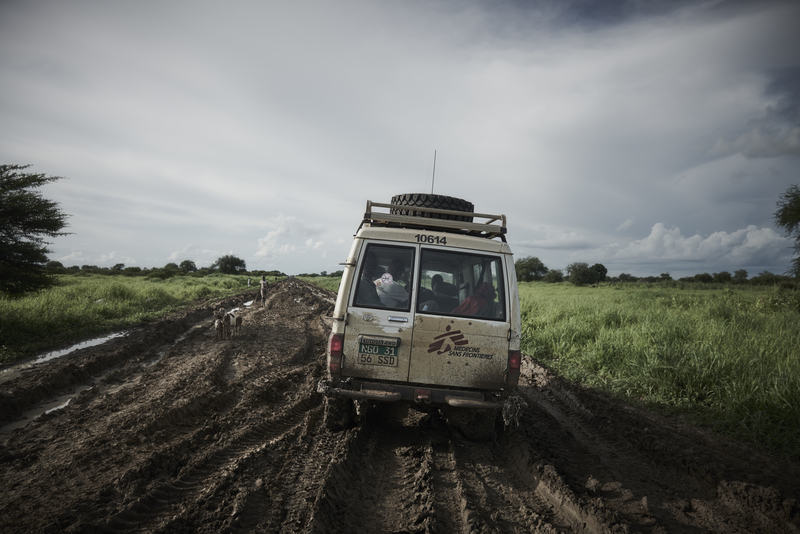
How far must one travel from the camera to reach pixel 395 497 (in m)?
3.15

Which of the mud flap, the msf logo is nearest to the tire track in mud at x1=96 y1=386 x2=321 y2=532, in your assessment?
the msf logo

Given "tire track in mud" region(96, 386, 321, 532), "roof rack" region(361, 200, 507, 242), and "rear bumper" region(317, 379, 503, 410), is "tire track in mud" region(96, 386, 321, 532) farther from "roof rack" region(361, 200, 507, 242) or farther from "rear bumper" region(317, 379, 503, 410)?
"roof rack" region(361, 200, 507, 242)

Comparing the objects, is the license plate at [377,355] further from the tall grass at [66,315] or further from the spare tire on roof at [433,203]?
the tall grass at [66,315]

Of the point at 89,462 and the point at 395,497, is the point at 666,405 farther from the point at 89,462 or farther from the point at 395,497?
the point at 89,462

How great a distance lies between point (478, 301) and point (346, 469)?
2073 millimetres

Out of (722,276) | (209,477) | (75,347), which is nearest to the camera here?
(209,477)

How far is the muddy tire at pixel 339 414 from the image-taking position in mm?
4148

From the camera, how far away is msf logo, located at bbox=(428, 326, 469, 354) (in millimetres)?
3822

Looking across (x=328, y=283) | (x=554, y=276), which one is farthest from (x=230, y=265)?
(x=554, y=276)

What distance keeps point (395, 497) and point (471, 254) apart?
7.76 ft

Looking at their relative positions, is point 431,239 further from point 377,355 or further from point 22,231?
point 22,231

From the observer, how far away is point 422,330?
12.6ft

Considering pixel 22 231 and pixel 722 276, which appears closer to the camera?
pixel 22 231

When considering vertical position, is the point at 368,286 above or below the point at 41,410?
above
